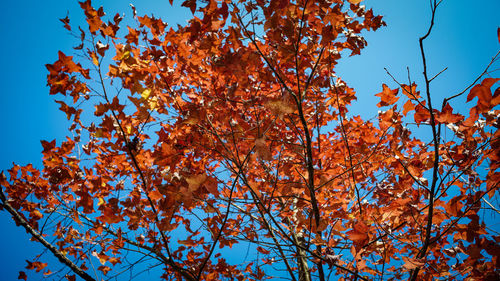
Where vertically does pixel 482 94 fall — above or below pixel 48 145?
below

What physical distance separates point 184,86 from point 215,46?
1235 millimetres

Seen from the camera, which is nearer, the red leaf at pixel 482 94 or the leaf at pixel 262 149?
the leaf at pixel 262 149

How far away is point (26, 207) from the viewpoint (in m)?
2.52

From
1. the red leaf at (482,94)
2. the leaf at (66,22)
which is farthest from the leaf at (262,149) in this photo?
the leaf at (66,22)

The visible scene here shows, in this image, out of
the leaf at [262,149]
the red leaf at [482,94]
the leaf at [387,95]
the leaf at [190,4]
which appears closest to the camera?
the leaf at [262,149]

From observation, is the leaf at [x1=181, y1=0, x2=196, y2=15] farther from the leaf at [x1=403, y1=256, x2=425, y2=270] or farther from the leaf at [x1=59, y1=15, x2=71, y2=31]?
the leaf at [x1=403, y1=256, x2=425, y2=270]

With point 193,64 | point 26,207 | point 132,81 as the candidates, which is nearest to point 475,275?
point 193,64

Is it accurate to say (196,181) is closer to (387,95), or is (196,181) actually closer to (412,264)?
(412,264)

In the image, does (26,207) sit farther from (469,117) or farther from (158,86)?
(469,117)

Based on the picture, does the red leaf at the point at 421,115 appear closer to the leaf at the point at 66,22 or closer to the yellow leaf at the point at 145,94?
the yellow leaf at the point at 145,94

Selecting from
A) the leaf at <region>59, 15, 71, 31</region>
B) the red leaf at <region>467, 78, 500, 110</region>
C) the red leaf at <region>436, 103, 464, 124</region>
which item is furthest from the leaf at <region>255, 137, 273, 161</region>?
the leaf at <region>59, 15, 71, 31</region>

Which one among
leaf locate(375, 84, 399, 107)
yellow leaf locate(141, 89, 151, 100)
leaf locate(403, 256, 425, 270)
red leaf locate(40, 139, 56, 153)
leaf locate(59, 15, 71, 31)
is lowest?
leaf locate(403, 256, 425, 270)

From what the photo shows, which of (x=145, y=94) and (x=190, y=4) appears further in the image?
(x=145, y=94)

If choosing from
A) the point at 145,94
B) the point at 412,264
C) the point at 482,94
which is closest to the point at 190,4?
the point at 145,94
